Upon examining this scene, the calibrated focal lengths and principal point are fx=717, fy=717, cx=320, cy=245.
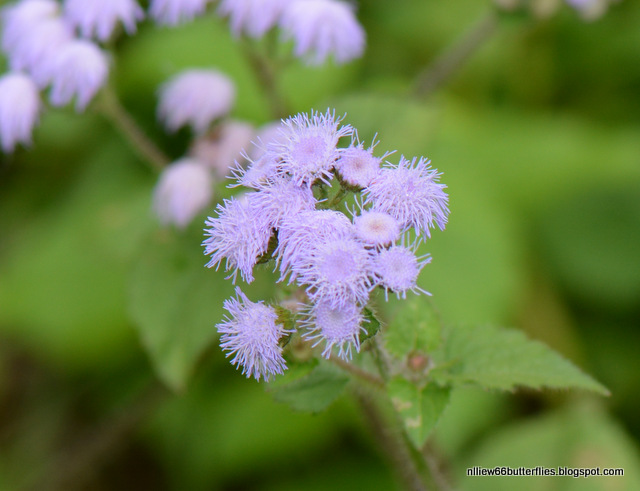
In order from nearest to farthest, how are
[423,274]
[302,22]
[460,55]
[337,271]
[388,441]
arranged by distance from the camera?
[337,271] → [388,441] → [302,22] → [460,55] → [423,274]

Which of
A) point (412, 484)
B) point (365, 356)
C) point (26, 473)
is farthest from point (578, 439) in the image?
point (26, 473)

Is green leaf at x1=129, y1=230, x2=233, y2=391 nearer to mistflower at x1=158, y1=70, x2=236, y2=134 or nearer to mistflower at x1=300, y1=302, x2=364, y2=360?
mistflower at x1=158, y1=70, x2=236, y2=134

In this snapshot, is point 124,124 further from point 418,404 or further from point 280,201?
point 418,404

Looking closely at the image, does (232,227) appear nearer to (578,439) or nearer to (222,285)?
(222,285)

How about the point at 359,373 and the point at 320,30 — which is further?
the point at 320,30

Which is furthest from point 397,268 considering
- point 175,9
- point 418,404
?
point 175,9

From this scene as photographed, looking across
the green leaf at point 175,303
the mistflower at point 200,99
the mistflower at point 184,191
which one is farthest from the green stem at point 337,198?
the mistflower at point 200,99

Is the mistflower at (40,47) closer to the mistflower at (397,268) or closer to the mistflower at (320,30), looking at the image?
the mistflower at (320,30)
